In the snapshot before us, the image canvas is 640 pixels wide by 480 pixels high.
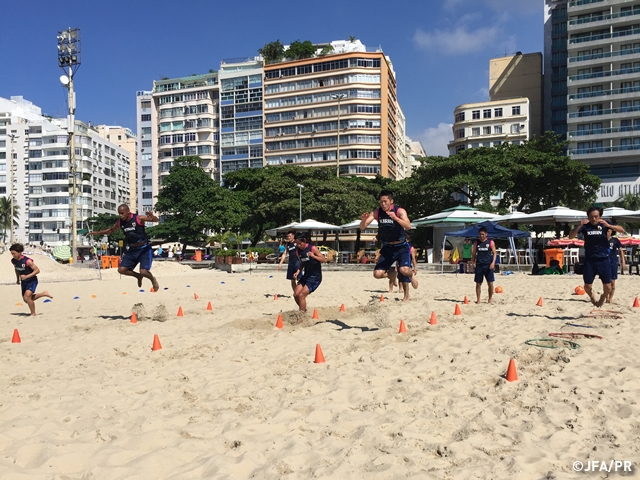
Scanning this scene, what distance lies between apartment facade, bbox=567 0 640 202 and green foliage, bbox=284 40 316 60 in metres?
36.4

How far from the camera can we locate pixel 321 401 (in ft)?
14.8

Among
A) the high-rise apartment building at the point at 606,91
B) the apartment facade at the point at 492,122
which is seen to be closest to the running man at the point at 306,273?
the high-rise apartment building at the point at 606,91

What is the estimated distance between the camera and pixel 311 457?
11.3 ft

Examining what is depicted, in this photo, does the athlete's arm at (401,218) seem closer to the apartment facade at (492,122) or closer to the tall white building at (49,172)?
the apartment facade at (492,122)

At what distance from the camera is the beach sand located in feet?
11.0

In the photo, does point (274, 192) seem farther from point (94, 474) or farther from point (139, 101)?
point (139, 101)

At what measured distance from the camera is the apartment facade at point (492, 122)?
228 feet

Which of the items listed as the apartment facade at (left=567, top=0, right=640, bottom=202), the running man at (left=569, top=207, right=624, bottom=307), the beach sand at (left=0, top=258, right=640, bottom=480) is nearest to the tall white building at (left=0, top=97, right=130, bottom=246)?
the apartment facade at (left=567, top=0, right=640, bottom=202)

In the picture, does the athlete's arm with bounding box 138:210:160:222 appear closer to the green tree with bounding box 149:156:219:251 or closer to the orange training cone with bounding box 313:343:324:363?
the orange training cone with bounding box 313:343:324:363

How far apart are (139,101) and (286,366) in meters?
101

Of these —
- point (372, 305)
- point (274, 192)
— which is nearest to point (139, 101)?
point (274, 192)

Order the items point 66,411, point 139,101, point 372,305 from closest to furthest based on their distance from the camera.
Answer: point 66,411 → point 372,305 → point 139,101

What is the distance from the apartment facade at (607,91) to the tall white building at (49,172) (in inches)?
3023

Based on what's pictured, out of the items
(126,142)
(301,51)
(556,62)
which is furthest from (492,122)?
(126,142)
